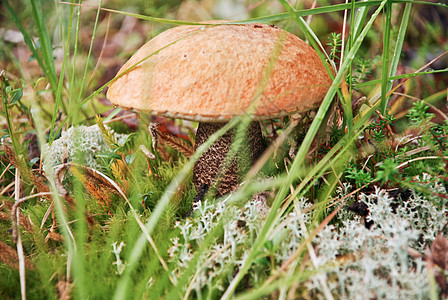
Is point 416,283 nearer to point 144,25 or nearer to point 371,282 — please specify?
point 371,282

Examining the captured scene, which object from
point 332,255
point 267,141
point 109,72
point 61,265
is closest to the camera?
point 332,255

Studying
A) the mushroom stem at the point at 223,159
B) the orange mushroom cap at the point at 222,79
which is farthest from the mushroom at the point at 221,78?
the mushroom stem at the point at 223,159

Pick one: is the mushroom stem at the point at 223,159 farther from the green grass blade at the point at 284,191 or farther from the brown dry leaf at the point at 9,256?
the brown dry leaf at the point at 9,256

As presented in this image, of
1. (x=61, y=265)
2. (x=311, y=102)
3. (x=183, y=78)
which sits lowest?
(x=61, y=265)

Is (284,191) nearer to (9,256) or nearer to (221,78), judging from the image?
(221,78)

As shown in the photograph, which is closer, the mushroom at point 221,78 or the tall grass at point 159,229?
the tall grass at point 159,229

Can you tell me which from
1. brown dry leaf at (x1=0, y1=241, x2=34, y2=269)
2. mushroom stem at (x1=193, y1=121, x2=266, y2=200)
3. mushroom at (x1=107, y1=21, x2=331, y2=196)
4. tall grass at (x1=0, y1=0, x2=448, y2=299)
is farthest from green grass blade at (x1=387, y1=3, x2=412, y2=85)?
brown dry leaf at (x1=0, y1=241, x2=34, y2=269)

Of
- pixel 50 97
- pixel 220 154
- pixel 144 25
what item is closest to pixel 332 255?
pixel 220 154

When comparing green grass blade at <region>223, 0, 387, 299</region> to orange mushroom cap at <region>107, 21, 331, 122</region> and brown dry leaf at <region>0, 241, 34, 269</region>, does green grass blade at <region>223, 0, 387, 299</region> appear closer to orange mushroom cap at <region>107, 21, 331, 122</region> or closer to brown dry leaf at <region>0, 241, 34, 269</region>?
orange mushroom cap at <region>107, 21, 331, 122</region>
